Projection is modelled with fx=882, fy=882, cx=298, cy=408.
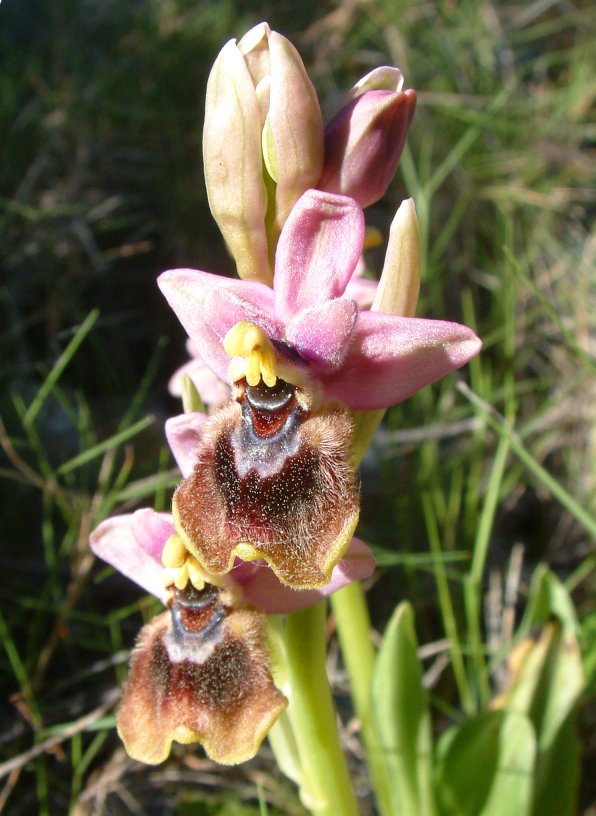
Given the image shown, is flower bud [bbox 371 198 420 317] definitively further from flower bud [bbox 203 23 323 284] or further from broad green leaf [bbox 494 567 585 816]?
broad green leaf [bbox 494 567 585 816]

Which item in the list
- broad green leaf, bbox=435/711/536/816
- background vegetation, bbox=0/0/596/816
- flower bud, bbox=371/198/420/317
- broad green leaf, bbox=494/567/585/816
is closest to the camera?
flower bud, bbox=371/198/420/317

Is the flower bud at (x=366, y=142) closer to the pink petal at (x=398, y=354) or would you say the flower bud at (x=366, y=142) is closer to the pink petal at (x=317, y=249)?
the pink petal at (x=317, y=249)

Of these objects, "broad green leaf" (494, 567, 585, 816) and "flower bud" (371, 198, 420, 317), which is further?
"broad green leaf" (494, 567, 585, 816)

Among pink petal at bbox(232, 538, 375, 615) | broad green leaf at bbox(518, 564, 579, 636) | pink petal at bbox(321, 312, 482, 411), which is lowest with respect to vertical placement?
broad green leaf at bbox(518, 564, 579, 636)

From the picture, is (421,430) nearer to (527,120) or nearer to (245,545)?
(245,545)

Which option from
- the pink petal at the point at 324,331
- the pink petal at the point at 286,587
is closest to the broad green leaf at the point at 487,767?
the pink petal at the point at 286,587

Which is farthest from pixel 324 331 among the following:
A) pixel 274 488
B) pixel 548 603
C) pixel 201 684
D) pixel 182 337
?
pixel 182 337

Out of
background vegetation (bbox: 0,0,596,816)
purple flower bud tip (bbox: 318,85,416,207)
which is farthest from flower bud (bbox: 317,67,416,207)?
background vegetation (bbox: 0,0,596,816)
